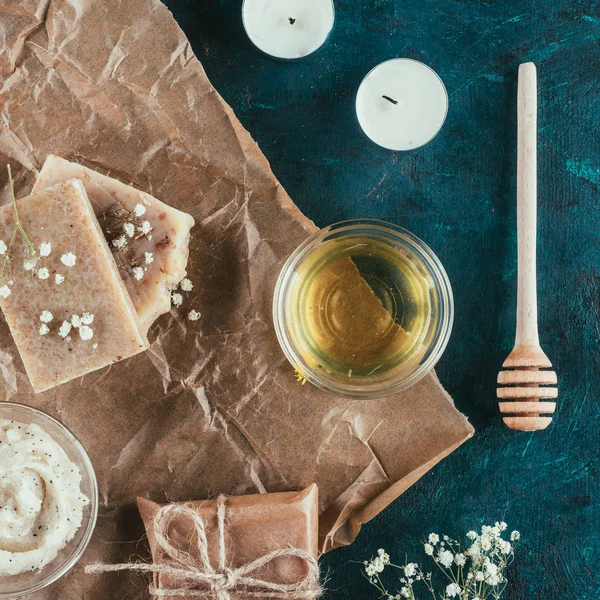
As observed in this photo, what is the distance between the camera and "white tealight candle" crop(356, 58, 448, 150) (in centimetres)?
212

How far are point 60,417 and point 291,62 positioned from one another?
1.33 metres

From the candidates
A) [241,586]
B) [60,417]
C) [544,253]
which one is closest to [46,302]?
[60,417]

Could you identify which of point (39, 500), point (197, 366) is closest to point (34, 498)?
point (39, 500)

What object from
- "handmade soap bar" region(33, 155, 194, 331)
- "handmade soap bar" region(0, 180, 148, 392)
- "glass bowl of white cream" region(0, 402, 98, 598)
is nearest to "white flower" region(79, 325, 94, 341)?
"handmade soap bar" region(0, 180, 148, 392)

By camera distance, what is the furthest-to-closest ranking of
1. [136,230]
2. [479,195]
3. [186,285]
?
[479,195]
[186,285]
[136,230]

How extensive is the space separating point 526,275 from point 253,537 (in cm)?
115

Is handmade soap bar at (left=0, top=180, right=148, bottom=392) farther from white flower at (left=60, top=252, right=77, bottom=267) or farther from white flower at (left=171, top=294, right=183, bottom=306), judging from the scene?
white flower at (left=171, top=294, right=183, bottom=306)

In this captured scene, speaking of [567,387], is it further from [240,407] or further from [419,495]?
[240,407]

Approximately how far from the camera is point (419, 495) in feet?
7.22

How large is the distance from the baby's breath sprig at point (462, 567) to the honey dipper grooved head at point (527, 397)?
350mm

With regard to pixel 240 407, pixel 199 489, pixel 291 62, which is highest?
pixel 291 62

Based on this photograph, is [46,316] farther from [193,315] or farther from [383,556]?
[383,556]

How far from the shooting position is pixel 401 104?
212cm

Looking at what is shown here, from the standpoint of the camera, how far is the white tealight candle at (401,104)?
2.12 meters
